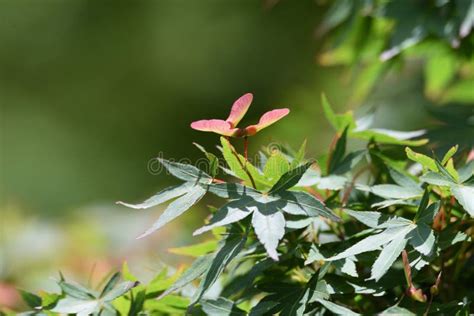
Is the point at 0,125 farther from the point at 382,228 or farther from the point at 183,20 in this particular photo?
the point at 382,228

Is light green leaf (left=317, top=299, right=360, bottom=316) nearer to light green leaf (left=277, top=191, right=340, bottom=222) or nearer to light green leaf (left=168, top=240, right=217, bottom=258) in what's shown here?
light green leaf (left=277, top=191, right=340, bottom=222)

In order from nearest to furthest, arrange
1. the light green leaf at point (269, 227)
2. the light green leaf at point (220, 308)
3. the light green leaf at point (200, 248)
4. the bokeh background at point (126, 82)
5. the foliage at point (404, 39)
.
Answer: the light green leaf at point (269, 227), the light green leaf at point (220, 308), the light green leaf at point (200, 248), the foliage at point (404, 39), the bokeh background at point (126, 82)

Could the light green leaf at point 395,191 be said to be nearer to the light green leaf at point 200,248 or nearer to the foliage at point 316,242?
the foliage at point 316,242

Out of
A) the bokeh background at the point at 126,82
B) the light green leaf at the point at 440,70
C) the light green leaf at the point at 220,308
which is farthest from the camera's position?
the bokeh background at the point at 126,82

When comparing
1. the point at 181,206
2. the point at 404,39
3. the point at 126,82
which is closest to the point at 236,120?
the point at 181,206

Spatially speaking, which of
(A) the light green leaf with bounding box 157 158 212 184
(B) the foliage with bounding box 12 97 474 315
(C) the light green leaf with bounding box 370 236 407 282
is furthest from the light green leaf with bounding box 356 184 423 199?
(A) the light green leaf with bounding box 157 158 212 184

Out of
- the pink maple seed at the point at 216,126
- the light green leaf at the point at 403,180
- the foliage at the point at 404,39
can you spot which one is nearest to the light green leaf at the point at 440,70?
the foliage at the point at 404,39

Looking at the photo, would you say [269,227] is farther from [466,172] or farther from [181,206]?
[466,172]
